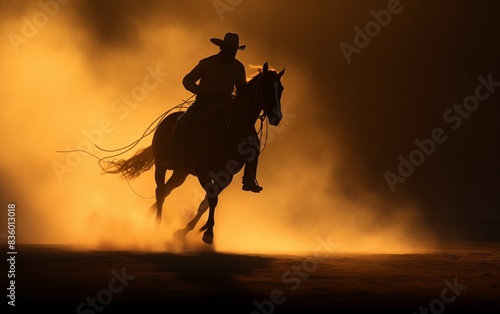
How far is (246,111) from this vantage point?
60.8ft

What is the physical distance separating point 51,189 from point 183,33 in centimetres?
1917

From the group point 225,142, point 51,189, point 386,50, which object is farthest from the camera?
point 386,50

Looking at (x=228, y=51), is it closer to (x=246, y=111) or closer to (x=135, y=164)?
(x=246, y=111)

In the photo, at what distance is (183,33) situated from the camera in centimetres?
4491

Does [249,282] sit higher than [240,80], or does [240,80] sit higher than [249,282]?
[240,80]

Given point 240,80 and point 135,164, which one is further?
point 135,164

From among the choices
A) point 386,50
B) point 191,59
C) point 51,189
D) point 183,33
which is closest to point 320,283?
point 51,189

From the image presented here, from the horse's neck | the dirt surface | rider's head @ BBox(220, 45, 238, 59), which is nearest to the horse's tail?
rider's head @ BBox(220, 45, 238, 59)

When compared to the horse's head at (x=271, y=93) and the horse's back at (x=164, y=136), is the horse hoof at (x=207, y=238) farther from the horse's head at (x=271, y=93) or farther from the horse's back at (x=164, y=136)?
the horse's back at (x=164, y=136)

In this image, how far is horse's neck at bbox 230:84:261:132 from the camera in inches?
729

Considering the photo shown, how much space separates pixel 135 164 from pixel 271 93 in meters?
4.57

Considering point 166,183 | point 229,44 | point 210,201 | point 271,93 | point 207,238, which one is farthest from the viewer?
point 166,183

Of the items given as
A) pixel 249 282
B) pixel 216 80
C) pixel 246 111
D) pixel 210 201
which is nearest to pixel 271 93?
pixel 246 111

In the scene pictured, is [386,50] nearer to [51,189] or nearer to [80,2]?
[80,2]
